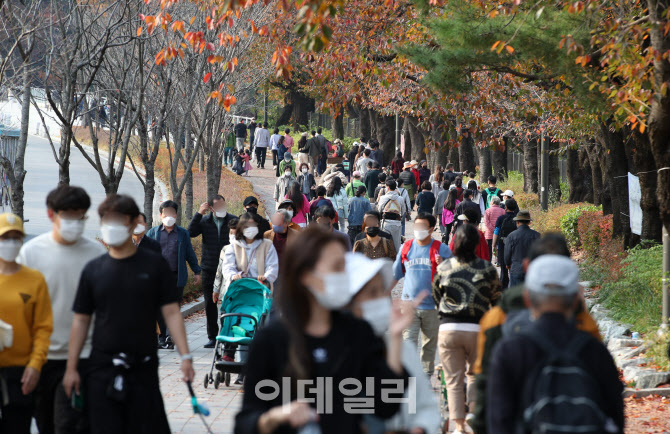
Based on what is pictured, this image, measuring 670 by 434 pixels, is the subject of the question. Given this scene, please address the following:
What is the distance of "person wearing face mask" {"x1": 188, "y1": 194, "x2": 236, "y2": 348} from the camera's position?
34.5 ft

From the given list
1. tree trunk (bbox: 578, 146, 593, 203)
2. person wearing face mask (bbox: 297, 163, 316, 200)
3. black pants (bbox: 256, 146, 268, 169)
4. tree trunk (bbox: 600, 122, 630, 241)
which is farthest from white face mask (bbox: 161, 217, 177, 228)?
black pants (bbox: 256, 146, 268, 169)

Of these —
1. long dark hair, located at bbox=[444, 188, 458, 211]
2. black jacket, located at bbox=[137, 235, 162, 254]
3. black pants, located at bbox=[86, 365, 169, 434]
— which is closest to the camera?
black pants, located at bbox=[86, 365, 169, 434]

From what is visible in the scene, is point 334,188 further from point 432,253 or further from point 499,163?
point 499,163

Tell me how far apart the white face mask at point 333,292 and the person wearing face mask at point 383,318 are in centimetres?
17

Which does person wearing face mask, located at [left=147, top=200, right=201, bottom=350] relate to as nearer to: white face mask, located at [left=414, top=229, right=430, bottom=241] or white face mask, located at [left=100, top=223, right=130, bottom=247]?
white face mask, located at [left=414, top=229, right=430, bottom=241]

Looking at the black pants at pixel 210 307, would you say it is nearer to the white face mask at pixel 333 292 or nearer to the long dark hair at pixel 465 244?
the long dark hair at pixel 465 244

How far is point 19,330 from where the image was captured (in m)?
4.79

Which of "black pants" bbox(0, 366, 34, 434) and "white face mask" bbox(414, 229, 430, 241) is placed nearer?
"black pants" bbox(0, 366, 34, 434)

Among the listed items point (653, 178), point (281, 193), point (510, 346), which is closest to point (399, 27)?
point (281, 193)

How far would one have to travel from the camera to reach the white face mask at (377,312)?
3404 millimetres

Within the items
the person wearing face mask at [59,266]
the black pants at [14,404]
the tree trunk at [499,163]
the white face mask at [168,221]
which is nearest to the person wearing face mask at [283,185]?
the white face mask at [168,221]

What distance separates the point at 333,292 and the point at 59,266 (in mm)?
2555

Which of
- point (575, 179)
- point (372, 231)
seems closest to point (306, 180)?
point (575, 179)

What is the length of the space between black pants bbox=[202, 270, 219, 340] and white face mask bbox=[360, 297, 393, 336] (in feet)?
23.6
